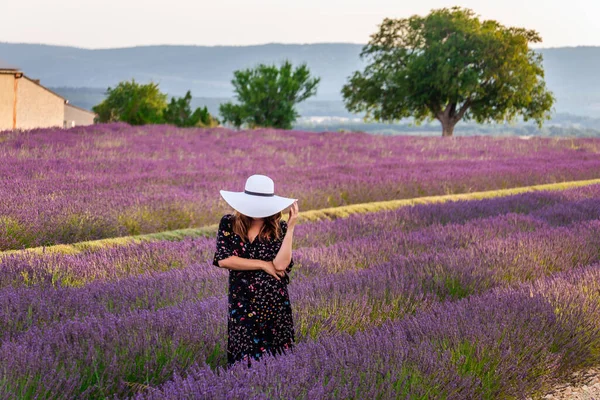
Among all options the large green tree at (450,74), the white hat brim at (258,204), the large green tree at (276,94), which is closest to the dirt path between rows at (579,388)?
the white hat brim at (258,204)

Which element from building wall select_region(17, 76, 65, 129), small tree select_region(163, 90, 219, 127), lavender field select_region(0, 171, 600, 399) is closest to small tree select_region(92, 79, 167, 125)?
small tree select_region(163, 90, 219, 127)

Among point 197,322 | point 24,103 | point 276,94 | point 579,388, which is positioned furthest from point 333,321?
point 276,94

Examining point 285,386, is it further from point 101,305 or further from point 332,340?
point 101,305

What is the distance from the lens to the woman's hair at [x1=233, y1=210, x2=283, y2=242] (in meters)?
3.41

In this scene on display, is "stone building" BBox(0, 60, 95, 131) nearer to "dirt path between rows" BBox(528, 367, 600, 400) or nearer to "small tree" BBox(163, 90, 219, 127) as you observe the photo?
"small tree" BBox(163, 90, 219, 127)

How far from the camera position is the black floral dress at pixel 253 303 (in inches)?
135

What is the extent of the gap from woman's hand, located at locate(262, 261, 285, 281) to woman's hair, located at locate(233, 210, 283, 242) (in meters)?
0.11

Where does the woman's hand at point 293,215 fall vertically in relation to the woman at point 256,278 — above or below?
above

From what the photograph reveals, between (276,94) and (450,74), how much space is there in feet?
43.7

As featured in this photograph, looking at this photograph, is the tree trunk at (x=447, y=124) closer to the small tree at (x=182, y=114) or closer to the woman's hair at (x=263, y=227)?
the small tree at (x=182, y=114)

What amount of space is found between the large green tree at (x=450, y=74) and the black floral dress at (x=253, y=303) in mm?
32737

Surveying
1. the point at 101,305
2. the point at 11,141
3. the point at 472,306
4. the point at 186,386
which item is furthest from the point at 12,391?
the point at 11,141

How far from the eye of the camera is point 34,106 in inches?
1284

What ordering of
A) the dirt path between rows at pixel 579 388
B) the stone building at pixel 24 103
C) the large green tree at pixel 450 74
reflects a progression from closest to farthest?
the dirt path between rows at pixel 579 388 < the stone building at pixel 24 103 < the large green tree at pixel 450 74
